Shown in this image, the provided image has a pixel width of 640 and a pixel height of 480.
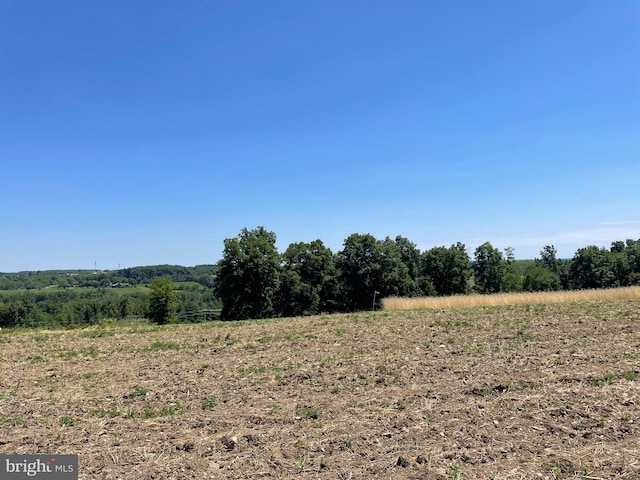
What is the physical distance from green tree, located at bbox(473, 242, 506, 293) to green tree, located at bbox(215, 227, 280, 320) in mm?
40417

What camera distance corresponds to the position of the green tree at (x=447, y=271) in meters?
56.0

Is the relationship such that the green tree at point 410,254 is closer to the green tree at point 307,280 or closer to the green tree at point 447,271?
the green tree at point 447,271

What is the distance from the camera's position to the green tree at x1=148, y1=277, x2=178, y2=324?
5684cm

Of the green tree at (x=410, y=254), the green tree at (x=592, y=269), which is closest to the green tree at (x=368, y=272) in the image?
the green tree at (x=410, y=254)

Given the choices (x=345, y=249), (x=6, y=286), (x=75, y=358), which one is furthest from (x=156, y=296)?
(x=6, y=286)

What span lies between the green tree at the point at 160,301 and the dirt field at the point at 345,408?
48.9m

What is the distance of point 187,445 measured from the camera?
4.55 m

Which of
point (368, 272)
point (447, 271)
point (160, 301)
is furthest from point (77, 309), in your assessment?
point (447, 271)

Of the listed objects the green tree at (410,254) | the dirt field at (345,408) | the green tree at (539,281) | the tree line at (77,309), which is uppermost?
the green tree at (410,254)

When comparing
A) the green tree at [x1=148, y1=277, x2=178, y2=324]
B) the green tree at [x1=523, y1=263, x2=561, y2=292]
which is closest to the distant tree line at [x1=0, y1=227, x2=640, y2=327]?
the green tree at [x1=148, y1=277, x2=178, y2=324]

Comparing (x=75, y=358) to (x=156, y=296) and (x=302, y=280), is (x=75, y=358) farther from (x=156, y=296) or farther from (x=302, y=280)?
(x=156, y=296)

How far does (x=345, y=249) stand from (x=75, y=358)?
3899cm

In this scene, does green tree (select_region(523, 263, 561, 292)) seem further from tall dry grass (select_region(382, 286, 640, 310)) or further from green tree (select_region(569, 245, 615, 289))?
tall dry grass (select_region(382, 286, 640, 310))

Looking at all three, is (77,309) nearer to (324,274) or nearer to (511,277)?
(324,274)
